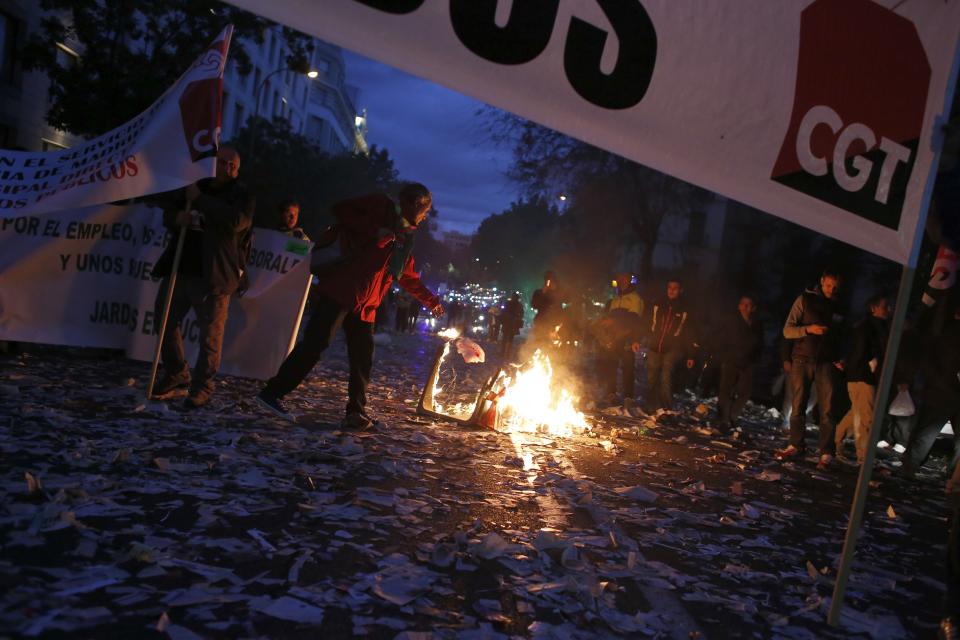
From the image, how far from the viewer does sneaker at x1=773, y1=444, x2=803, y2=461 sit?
9.02 metres

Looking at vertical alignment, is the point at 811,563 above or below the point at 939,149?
below

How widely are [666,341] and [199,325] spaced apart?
690cm

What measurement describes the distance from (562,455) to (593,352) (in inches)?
1034

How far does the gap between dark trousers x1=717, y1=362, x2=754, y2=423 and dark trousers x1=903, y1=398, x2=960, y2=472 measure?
2133 mm

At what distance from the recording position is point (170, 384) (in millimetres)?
6723

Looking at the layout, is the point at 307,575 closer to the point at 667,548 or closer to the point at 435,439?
the point at 667,548

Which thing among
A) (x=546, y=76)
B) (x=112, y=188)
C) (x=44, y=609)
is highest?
(x=546, y=76)

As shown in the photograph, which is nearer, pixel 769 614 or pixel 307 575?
pixel 307 575

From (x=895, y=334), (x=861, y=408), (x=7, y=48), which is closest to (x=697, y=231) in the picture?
(x=7, y=48)

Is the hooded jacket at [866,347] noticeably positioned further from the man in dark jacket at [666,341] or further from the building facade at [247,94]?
the building facade at [247,94]

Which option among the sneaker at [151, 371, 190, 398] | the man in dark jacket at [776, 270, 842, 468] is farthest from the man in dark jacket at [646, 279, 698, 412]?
the sneaker at [151, 371, 190, 398]

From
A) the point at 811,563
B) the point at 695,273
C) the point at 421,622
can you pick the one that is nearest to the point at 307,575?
the point at 421,622

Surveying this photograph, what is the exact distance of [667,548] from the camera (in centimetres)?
446

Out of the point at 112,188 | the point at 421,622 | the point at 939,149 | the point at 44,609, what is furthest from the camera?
the point at 112,188
